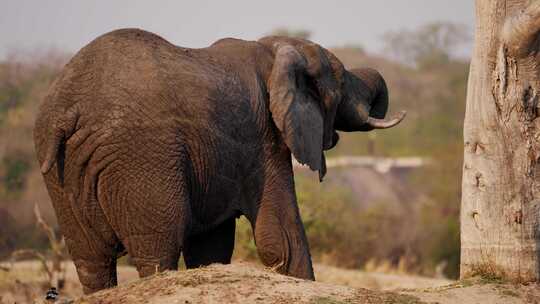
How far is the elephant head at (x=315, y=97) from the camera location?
26.3 feet

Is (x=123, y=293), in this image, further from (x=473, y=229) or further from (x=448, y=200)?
(x=448, y=200)

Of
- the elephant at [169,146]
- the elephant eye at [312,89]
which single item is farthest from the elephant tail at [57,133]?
the elephant eye at [312,89]

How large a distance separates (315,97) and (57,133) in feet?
8.01

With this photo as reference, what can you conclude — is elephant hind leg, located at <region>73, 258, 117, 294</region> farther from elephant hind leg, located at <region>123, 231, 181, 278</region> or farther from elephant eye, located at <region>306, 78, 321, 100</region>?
elephant eye, located at <region>306, 78, 321, 100</region>

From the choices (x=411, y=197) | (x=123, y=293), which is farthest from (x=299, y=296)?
(x=411, y=197)

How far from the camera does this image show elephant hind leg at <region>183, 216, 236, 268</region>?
852cm

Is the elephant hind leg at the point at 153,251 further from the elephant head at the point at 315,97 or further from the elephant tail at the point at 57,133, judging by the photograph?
the elephant head at the point at 315,97

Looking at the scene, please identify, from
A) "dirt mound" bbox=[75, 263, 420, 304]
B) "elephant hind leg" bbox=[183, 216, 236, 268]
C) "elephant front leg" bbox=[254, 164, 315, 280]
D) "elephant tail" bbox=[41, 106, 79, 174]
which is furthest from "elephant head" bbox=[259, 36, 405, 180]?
"elephant tail" bbox=[41, 106, 79, 174]

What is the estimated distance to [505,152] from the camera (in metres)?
7.99

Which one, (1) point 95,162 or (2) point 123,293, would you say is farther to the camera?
(1) point 95,162

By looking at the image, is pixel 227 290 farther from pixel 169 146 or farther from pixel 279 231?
pixel 279 231

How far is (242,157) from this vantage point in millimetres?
7758

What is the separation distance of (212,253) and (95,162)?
1.95m

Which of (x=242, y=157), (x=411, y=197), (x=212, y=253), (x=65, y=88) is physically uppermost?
(x=65, y=88)
